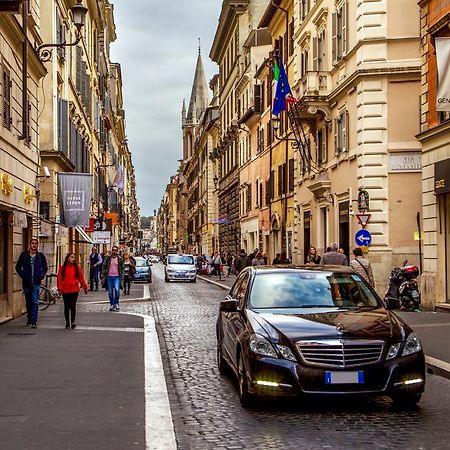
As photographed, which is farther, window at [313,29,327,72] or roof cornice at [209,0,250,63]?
roof cornice at [209,0,250,63]

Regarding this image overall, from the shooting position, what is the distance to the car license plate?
8.84 meters

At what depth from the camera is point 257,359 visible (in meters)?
9.17

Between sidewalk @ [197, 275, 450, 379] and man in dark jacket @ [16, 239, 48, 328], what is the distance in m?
7.78

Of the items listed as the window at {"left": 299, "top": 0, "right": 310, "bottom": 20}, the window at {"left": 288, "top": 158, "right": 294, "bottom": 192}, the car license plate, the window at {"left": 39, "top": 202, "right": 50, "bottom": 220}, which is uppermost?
the window at {"left": 299, "top": 0, "right": 310, "bottom": 20}

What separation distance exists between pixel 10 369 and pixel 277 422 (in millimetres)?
4992

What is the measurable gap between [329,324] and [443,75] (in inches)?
398

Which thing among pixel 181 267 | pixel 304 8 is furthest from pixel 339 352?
pixel 181 267

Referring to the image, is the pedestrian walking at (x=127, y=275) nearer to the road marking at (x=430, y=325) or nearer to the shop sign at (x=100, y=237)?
the shop sign at (x=100, y=237)

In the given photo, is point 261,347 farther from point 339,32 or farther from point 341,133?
point 339,32

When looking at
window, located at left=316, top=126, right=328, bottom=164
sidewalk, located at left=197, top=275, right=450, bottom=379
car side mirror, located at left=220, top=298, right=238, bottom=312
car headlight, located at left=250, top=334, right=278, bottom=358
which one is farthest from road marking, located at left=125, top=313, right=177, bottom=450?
window, located at left=316, top=126, right=328, bottom=164

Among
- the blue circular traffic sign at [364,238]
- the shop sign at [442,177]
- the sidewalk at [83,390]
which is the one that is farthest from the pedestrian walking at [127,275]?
the sidewalk at [83,390]

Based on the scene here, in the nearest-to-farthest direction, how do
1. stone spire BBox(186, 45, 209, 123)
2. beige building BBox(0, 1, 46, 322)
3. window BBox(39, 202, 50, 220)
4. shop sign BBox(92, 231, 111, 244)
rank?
1. beige building BBox(0, 1, 46, 322)
2. window BBox(39, 202, 50, 220)
3. shop sign BBox(92, 231, 111, 244)
4. stone spire BBox(186, 45, 209, 123)

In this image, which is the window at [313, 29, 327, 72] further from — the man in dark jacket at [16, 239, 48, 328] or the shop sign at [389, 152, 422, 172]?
the man in dark jacket at [16, 239, 48, 328]

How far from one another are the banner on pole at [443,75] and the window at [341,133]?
42.7 feet
